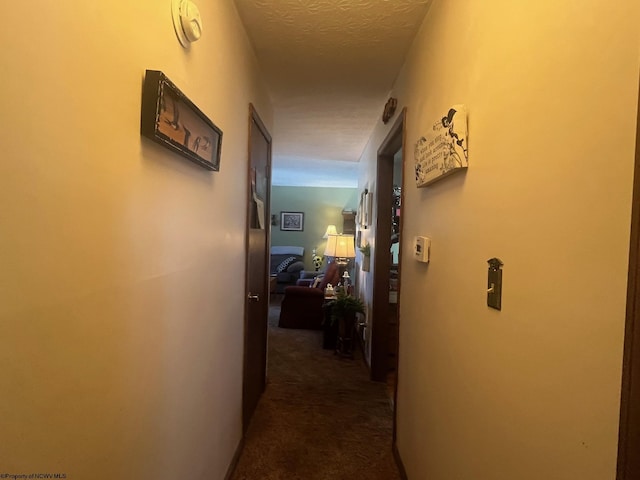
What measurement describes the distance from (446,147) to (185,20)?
899 millimetres

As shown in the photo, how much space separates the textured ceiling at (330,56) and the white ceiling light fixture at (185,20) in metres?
0.65

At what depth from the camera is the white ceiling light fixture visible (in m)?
1.04

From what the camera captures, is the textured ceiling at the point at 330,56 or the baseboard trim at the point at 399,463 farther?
the baseboard trim at the point at 399,463

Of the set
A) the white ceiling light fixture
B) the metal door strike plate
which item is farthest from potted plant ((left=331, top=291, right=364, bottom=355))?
the white ceiling light fixture

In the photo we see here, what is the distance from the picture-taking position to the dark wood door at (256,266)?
2174mm

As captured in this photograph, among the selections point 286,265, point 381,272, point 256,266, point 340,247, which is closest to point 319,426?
point 256,266

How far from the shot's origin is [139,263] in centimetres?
91

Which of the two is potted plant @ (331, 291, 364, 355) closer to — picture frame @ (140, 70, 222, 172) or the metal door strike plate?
picture frame @ (140, 70, 222, 172)

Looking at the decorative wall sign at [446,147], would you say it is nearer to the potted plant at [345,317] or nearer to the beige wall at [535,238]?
the beige wall at [535,238]

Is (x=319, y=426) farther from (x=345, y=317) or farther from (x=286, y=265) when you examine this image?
(x=286, y=265)

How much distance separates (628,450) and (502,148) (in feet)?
2.22

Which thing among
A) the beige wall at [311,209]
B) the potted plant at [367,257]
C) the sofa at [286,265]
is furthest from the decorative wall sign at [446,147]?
the beige wall at [311,209]

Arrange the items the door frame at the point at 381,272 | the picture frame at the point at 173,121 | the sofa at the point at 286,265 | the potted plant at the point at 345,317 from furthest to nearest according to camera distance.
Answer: the sofa at the point at 286,265, the potted plant at the point at 345,317, the door frame at the point at 381,272, the picture frame at the point at 173,121

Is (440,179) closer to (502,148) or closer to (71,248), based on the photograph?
(502,148)
